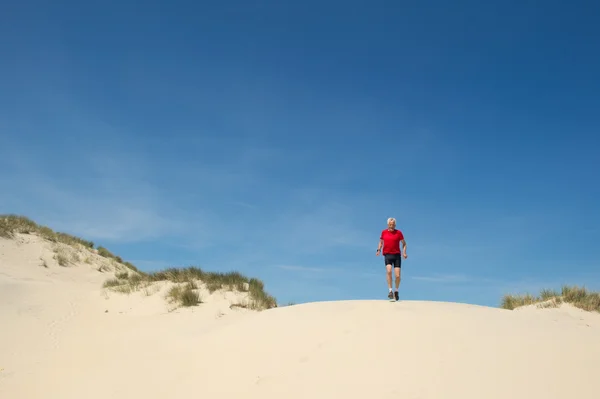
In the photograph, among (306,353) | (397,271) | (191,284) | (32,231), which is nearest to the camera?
(306,353)

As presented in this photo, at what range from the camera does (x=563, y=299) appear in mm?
11922

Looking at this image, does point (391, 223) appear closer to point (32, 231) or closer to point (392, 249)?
point (392, 249)

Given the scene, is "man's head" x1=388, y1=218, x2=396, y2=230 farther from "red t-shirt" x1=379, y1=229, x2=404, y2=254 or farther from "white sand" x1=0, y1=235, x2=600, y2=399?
Answer: "white sand" x1=0, y1=235, x2=600, y2=399

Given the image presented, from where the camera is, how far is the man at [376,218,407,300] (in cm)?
1066

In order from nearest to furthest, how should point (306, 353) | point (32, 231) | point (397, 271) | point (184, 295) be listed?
point (306, 353) < point (397, 271) < point (184, 295) < point (32, 231)

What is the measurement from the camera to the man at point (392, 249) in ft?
35.0

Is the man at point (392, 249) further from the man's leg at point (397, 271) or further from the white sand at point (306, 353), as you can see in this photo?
the white sand at point (306, 353)

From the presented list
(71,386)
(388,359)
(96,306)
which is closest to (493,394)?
(388,359)

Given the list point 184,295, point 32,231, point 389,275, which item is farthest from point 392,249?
point 32,231

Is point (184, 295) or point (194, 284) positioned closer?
point (184, 295)

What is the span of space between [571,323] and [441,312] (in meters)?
2.64

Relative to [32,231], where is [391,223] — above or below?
below

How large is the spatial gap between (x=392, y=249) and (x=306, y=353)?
4.27 m

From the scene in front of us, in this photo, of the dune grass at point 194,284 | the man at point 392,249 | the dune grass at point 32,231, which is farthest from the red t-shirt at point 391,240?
the dune grass at point 32,231
